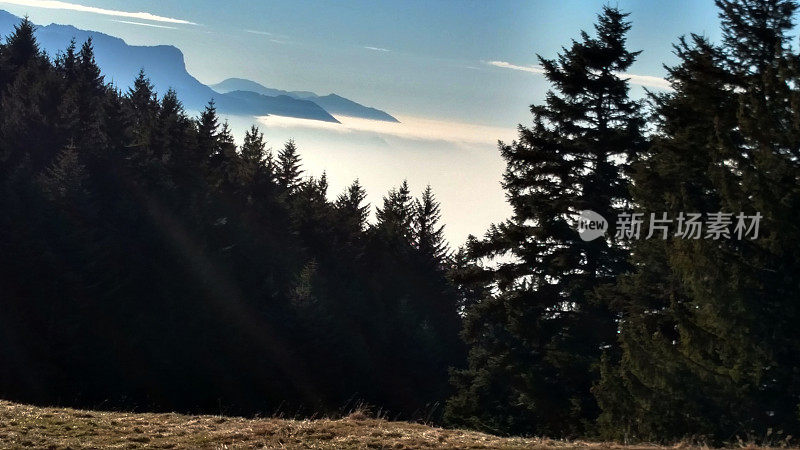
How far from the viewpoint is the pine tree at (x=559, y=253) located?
2097cm

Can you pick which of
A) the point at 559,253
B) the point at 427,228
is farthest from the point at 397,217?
the point at 559,253

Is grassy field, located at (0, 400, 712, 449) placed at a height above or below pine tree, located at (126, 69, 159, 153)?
below

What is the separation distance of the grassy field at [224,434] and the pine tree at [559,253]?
32.6 feet

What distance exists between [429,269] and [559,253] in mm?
49720

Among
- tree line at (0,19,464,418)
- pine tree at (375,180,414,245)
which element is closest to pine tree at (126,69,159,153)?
tree line at (0,19,464,418)

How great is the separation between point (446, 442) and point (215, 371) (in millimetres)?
36172

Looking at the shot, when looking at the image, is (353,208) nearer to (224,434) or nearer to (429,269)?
(429,269)

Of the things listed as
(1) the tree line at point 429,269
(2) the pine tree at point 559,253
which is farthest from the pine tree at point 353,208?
(2) the pine tree at point 559,253

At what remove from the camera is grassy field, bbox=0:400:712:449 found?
10547mm

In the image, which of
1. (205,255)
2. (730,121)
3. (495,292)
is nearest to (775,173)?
(730,121)

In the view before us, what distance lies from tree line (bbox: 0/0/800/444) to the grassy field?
508cm

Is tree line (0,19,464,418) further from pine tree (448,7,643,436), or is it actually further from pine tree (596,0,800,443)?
pine tree (596,0,800,443)

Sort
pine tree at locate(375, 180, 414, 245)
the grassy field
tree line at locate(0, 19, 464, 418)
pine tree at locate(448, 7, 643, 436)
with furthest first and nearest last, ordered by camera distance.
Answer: pine tree at locate(375, 180, 414, 245) → tree line at locate(0, 19, 464, 418) → pine tree at locate(448, 7, 643, 436) → the grassy field

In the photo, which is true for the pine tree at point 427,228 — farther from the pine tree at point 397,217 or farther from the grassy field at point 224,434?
the grassy field at point 224,434
